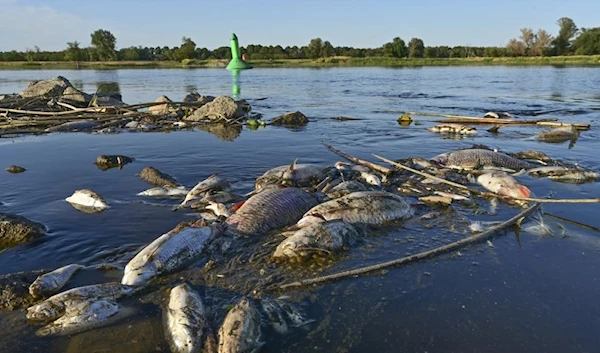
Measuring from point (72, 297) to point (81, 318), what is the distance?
39 centimetres

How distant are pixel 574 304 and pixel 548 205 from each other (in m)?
3.34

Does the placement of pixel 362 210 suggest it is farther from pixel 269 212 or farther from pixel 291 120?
pixel 291 120

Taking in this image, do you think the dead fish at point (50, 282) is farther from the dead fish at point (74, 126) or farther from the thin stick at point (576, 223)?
the dead fish at point (74, 126)

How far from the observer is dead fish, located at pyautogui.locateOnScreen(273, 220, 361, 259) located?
5379mm

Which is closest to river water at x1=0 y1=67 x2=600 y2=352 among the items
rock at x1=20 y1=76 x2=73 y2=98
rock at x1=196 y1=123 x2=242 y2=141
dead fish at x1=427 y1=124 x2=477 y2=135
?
dead fish at x1=427 y1=124 x2=477 y2=135

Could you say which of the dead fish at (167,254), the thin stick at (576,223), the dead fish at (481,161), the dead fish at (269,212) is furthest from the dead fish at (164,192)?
the thin stick at (576,223)

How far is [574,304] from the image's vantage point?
4371 millimetres

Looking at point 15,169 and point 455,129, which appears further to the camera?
point 455,129

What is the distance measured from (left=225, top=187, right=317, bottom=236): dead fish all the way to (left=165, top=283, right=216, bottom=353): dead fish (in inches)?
73.6

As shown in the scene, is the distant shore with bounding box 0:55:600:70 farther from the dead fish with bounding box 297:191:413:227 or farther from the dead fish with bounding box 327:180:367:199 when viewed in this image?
the dead fish with bounding box 297:191:413:227

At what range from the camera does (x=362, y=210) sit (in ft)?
21.3

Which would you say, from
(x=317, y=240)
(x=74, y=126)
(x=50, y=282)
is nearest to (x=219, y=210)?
(x=317, y=240)

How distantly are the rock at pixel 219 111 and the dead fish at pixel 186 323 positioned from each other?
1450 centimetres

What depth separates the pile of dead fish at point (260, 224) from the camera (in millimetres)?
3994
